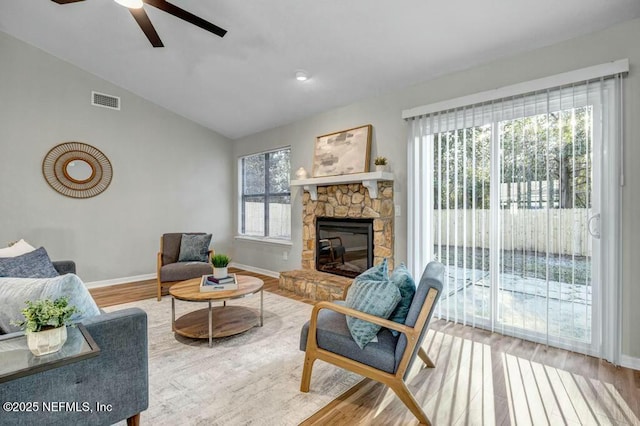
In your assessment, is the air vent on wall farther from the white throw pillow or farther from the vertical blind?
the vertical blind

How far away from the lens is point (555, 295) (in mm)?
2729

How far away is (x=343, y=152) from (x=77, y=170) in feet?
12.8

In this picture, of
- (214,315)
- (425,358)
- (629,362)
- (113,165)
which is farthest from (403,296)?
(113,165)

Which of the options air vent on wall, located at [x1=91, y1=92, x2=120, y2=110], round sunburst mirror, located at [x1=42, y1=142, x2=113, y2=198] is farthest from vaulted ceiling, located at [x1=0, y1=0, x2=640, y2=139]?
round sunburst mirror, located at [x1=42, y1=142, x2=113, y2=198]

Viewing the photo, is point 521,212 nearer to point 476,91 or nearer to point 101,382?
point 476,91

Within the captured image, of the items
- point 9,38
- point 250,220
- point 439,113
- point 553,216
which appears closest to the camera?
point 553,216

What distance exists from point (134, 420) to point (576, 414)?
2479 mm

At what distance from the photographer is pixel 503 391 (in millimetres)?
2123

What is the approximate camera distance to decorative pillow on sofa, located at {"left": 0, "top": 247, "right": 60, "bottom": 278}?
224cm

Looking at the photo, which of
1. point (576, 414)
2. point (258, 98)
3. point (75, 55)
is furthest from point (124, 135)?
point (576, 414)

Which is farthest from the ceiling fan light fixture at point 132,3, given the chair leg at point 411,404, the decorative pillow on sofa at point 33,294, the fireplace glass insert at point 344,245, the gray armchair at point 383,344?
the fireplace glass insert at point 344,245

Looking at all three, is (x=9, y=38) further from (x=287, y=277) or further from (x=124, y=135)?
(x=287, y=277)

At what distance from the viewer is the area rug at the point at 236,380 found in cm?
189

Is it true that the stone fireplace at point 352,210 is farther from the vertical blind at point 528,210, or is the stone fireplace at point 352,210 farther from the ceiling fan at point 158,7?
the ceiling fan at point 158,7
